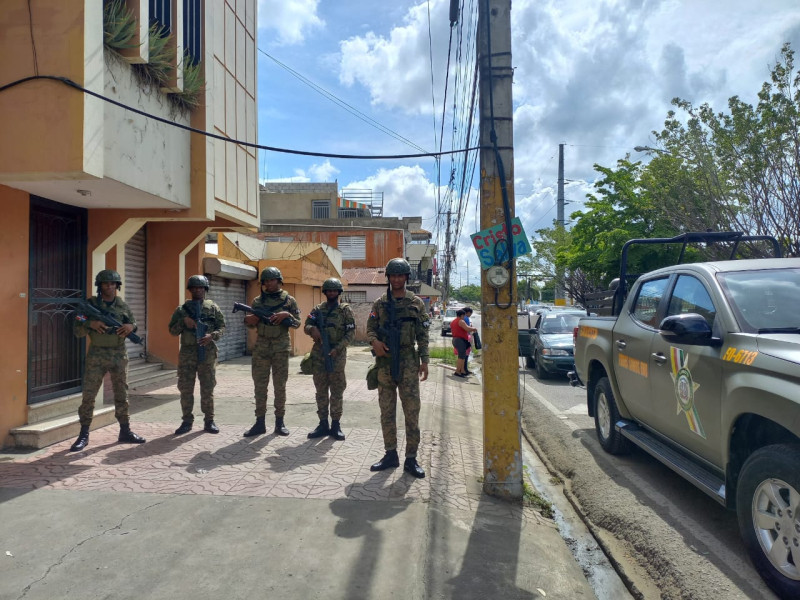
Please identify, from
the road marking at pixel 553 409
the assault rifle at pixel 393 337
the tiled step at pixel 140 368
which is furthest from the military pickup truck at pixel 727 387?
the tiled step at pixel 140 368

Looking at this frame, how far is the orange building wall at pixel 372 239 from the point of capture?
31.2 m

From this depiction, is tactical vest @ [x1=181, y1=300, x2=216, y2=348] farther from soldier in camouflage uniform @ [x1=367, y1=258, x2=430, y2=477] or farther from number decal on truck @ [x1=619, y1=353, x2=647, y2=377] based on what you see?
number decal on truck @ [x1=619, y1=353, x2=647, y2=377]

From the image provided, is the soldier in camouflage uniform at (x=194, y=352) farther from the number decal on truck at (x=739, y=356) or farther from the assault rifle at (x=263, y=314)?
the number decal on truck at (x=739, y=356)

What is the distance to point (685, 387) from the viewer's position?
3.76 m

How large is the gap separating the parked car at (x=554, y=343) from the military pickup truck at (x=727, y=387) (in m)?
5.44

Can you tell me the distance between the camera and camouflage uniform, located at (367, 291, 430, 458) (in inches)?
186

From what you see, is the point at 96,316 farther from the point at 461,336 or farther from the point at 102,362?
the point at 461,336

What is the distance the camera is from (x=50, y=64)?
4.98 m

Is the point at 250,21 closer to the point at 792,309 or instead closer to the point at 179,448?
the point at 179,448

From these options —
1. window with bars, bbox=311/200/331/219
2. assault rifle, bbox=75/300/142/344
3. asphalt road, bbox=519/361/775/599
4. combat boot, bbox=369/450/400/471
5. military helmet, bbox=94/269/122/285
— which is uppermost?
window with bars, bbox=311/200/331/219

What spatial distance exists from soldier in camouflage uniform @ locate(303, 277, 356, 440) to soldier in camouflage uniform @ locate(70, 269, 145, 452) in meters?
1.88

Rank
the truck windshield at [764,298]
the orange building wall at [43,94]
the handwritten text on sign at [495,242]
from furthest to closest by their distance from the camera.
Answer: the orange building wall at [43,94] → the handwritten text on sign at [495,242] → the truck windshield at [764,298]

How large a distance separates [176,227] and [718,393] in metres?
8.87

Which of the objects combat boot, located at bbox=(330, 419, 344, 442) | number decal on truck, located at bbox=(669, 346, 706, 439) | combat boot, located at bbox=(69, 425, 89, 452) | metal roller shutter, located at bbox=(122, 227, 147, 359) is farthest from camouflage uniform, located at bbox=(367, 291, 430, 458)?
metal roller shutter, located at bbox=(122, 227, 147, 359)
